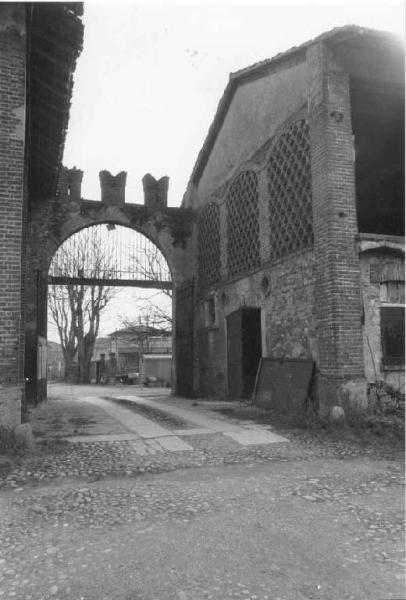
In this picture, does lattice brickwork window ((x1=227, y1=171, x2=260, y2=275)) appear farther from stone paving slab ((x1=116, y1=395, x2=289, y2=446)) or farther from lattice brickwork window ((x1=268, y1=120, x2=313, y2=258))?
stone paving slab ((x1=116, y1=395, x2=289, y2=446))

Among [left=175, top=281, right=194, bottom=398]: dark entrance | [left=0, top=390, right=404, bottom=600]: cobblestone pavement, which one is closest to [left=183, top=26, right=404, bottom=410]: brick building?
[left=175, top=281, right=194, bottom=398]: dark entrance

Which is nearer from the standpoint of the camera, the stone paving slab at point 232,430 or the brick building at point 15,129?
the brick building at point 15,129

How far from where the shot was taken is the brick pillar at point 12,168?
679 cm

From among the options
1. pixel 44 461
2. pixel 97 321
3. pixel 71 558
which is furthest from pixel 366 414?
pixel 97 321

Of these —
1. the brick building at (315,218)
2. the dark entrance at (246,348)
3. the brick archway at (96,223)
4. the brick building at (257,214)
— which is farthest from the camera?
the brick archway at (96,223)

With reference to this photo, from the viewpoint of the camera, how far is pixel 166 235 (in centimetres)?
1650

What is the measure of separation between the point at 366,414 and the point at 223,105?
34.6 feet

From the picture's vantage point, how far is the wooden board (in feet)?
30.7

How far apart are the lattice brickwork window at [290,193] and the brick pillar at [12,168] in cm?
568

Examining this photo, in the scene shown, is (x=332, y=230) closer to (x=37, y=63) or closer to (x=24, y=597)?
(x=37, y=63)

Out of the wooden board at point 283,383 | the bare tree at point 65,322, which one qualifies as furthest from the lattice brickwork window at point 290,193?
the bare tree at point 65,322

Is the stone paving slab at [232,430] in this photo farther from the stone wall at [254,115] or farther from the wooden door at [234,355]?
the stone wall at [254,115]

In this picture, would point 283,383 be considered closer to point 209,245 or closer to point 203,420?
point 203,420

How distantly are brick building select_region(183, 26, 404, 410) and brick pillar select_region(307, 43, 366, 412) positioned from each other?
0.07 feet
